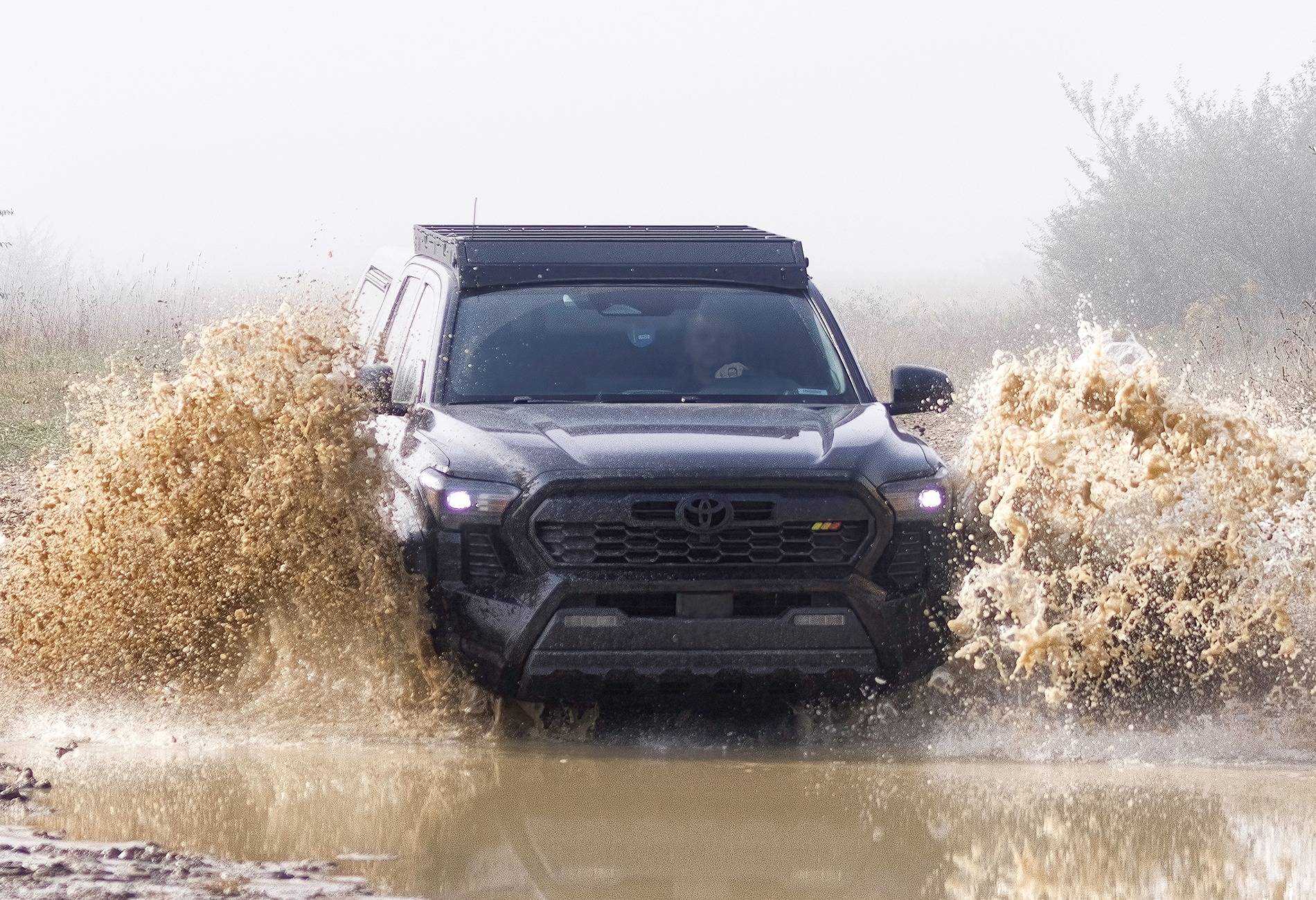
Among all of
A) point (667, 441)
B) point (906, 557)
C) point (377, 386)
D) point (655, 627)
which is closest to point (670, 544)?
point (655, 627)

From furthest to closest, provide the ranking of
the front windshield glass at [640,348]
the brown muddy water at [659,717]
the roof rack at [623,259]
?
the roof rack at [623,259]
the front windshield glass at [640,348]
the brown muddy water at [659,717]

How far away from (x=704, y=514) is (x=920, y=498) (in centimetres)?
81

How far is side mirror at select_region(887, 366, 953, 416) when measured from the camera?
25.3 ft

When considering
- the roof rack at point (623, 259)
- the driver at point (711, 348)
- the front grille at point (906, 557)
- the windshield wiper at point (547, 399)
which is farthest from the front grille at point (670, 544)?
the roof rack at point (623, 259)

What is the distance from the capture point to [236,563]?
279 inches

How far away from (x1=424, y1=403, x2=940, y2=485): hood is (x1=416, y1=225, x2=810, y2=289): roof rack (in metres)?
0.93

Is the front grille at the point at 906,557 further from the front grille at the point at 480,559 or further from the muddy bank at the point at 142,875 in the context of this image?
the muddy bank at the point at 142,875

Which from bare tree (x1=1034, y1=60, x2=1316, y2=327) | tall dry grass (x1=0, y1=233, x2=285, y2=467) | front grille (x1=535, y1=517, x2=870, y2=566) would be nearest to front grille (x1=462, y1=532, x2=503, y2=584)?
front grille (x1=535, y1=517, x2=870, y2=566)

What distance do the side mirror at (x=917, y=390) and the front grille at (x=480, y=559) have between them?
2092 millimetres

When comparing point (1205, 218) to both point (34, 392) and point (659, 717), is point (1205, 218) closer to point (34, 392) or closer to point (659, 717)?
point (34, 392)

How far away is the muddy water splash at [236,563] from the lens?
6.87 meters

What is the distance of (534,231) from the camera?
369 inches

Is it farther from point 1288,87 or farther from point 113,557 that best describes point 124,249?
point 113,557

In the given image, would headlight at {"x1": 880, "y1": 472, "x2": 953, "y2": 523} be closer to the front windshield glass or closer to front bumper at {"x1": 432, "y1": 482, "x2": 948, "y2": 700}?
front bumper at {"x1": 432, "y1": 482, "x2": 948, "y2": 700}
